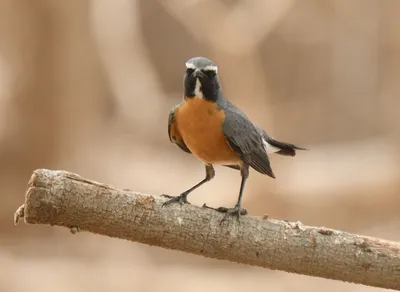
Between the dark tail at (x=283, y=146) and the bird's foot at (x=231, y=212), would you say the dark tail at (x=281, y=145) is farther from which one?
the bird's foot at (x=231, y=212)

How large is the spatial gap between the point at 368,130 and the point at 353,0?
115 centimetres

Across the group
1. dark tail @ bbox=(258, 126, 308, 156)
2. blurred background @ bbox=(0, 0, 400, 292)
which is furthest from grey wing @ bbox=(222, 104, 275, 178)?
blurred background @ bbox=(0, 0, 400, 292)

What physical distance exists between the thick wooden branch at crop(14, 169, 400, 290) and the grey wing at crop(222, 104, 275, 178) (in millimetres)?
276

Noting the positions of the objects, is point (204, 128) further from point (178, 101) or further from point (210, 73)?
point (178, 101)

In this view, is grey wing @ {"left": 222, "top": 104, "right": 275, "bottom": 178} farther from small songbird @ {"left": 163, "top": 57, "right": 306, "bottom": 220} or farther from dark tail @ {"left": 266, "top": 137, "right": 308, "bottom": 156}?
dark tail @ {"left": 266, "top": 137, "right": 308, "bottom": 156}

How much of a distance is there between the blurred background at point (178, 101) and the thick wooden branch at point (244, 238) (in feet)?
8.50

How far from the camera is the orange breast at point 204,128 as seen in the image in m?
2.28

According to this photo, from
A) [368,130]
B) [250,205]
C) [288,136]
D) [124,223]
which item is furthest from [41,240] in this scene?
[124,223]

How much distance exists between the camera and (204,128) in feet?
7.47

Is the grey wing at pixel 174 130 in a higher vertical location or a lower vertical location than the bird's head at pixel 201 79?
lower

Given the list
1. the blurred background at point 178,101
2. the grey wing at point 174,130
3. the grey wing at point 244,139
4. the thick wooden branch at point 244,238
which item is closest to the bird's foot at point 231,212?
the thick wooden branch at point 244,238

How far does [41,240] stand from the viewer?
5535 millimetres

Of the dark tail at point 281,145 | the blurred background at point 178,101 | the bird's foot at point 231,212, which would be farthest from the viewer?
the blurred background at point 178,101

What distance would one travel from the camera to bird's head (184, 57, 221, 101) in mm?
2160
